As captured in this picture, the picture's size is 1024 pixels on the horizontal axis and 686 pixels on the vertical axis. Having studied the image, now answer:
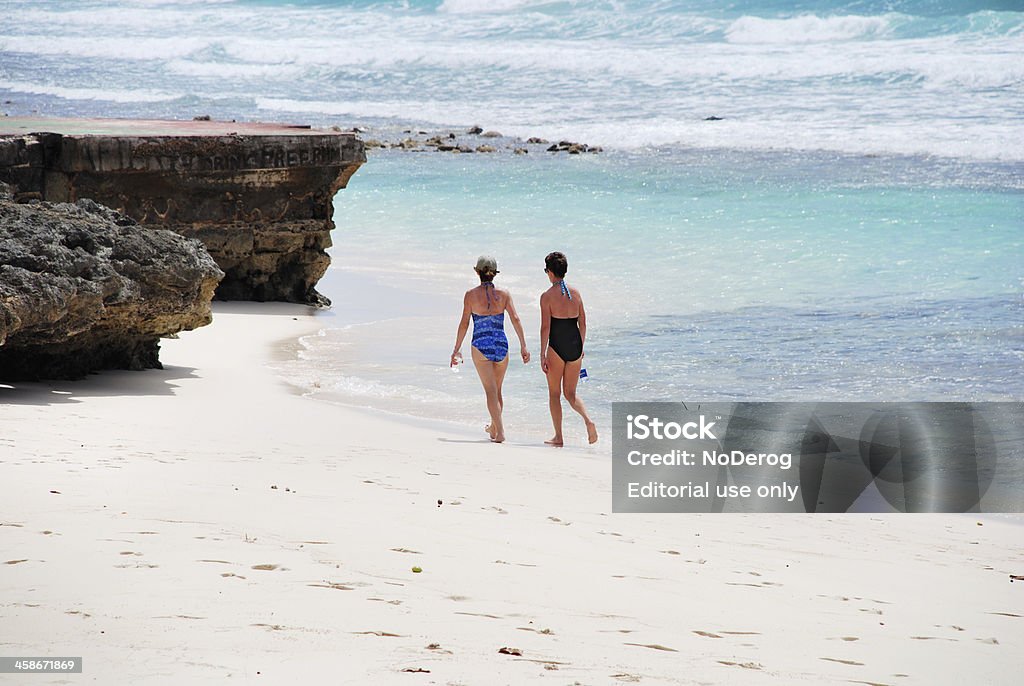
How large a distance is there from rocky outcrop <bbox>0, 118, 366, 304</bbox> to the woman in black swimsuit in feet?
14.1

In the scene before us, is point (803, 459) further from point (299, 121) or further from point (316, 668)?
point (299, 121)

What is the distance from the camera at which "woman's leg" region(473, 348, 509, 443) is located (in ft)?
23.1

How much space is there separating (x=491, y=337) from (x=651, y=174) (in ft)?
49.9

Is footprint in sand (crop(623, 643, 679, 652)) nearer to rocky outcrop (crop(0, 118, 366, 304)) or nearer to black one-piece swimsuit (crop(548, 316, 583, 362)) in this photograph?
black one-piece swimsuit (crop(548, 316, 583, 362))

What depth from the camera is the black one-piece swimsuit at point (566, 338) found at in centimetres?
727

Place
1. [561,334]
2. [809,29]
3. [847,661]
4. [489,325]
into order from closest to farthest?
1. [847,661]
2. [561,334]
3. [489,325]
4. [809,29]

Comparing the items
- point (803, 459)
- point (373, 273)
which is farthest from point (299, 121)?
point (803, 459)

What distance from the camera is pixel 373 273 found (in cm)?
1331

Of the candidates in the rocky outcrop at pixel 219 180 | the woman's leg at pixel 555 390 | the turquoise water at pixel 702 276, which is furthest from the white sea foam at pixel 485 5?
the woman's leg at pixel 555 390

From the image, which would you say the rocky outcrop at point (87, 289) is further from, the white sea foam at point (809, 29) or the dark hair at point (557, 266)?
the white sea foam at point (809, 29)

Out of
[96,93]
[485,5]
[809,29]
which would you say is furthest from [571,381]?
[485,5]

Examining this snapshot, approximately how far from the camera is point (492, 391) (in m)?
7.20

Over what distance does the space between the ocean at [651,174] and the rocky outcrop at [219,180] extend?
81 centimetres

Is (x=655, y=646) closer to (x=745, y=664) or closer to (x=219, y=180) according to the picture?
(x=745, y=664)
